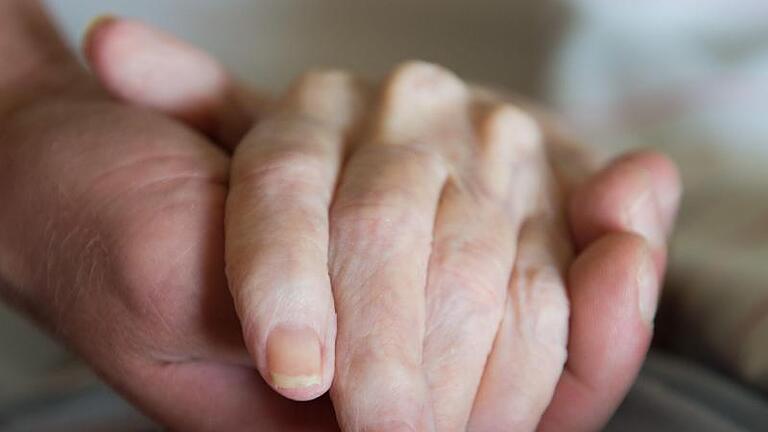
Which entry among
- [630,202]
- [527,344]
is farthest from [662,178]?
[527,344]

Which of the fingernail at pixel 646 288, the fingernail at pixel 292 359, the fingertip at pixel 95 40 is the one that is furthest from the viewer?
the fingertip at pixel 95 40

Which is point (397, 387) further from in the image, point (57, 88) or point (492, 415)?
point (57, 88)

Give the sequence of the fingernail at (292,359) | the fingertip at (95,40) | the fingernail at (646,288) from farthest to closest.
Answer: the fingertip at (95,40) < the fingernail at (646,288) < the fingernail at (292,359)

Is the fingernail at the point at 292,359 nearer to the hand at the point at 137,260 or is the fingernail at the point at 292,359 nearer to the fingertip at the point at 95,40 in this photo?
the hand at the point at 137,260

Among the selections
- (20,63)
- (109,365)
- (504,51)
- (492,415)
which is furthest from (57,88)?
(504,51)

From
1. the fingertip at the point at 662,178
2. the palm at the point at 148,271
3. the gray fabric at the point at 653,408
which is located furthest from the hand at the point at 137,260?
the fingertip at the point at 662,178

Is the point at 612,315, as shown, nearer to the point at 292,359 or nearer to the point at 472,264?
the point at 472,264
